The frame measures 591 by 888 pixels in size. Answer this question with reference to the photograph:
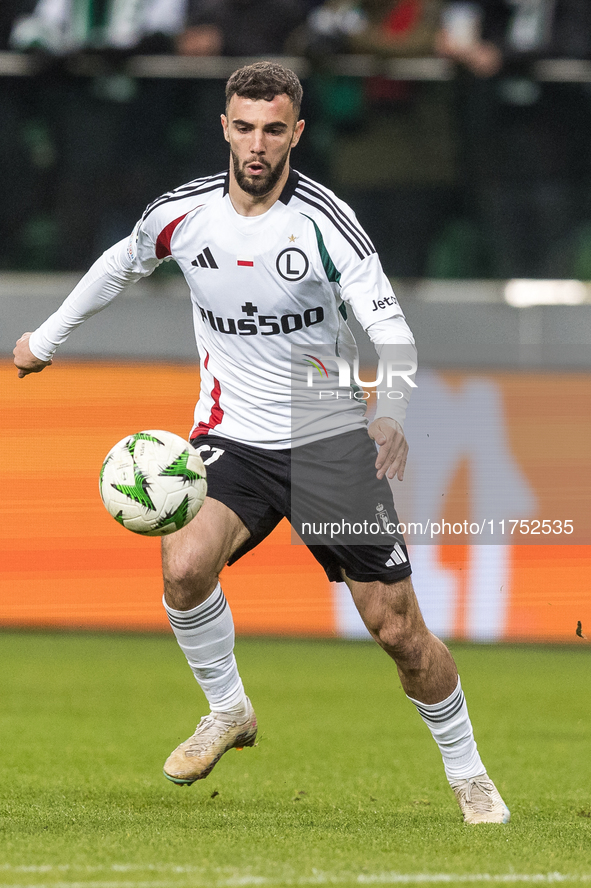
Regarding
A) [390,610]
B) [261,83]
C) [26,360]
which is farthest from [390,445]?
[26,360]

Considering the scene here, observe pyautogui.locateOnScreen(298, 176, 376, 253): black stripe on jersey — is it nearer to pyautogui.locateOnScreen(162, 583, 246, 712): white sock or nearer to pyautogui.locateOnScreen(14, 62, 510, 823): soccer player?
pyautogui.locateOnScreen(14, 62, 510, 823): soccer player

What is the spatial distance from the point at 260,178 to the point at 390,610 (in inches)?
62.4

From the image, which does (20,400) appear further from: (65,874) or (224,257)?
(65,874)

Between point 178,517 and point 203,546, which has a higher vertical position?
point 178,517

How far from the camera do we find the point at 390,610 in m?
4.44

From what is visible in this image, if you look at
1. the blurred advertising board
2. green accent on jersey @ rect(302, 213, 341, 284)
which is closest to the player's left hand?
green accent on jersey @ rect(302, 213, 341, 284)

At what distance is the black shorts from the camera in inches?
175

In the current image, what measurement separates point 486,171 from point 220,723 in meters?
9.15

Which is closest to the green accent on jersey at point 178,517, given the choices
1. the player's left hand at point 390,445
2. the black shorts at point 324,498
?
the black shorts at point 324,498

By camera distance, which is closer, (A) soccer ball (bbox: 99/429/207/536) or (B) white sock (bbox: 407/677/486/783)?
(A) soccer ball (bbox: 99/429/207/536)

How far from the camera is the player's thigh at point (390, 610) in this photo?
14.5 ft

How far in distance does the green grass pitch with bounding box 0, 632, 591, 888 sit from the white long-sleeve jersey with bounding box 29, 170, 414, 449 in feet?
4.67

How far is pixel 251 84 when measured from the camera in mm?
4410

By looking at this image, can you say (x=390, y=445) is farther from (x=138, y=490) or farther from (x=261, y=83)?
(x=261, y=83)
